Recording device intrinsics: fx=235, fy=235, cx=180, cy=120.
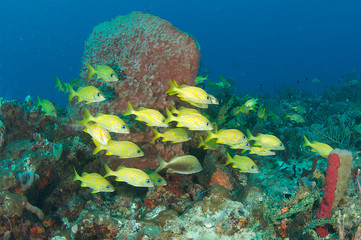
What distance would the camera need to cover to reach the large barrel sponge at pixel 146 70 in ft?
18.1

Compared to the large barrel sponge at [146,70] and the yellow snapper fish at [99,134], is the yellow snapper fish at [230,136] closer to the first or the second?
the large barrel sponge at [146,70]

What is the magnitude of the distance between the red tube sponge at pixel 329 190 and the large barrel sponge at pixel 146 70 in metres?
3.15

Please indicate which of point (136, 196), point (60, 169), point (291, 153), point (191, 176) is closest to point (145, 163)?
point (136, 196)

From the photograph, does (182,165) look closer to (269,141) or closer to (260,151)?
(260,151)

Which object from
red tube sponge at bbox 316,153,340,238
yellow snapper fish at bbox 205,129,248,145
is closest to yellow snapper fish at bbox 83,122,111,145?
yellow snapper fish at bbox 205,129,248,145

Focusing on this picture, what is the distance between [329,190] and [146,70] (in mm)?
4459

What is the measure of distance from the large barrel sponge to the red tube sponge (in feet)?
10.3

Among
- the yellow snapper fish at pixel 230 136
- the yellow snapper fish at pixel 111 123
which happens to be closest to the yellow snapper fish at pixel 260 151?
the yellow snapper fish at pixel 230 136

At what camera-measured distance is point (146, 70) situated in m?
5.80

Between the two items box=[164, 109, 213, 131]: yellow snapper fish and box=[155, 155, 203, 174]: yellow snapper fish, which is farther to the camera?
box=[155, 155, 203, 174]: yellow snapper fish

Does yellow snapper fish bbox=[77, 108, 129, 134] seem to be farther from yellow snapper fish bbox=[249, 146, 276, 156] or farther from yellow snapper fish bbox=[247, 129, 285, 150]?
yellow snapper fish bbox=[249, 146, 276, 156]

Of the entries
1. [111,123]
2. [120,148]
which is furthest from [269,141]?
[111,123]

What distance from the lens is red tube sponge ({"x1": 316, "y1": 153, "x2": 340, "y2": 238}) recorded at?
2.87 meters

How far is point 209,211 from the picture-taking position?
374 centimetres
